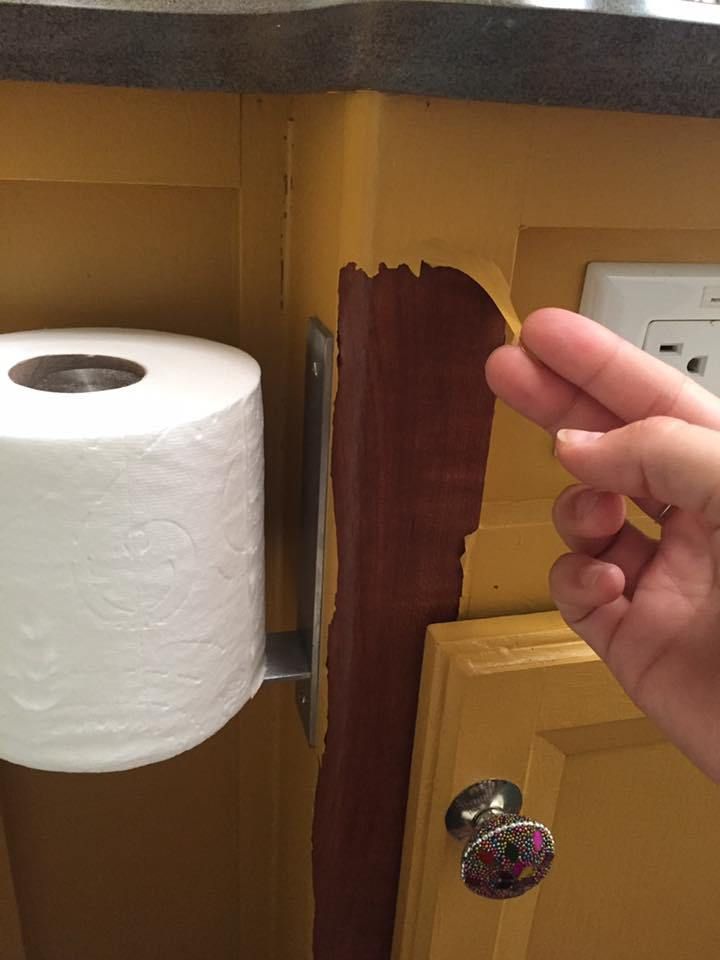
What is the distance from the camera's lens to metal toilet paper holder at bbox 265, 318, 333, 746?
17.6 inches

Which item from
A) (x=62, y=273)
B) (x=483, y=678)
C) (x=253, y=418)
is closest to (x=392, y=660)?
(x=483, y=678)

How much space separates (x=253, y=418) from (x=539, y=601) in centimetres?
20

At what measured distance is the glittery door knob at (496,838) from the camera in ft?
1.57

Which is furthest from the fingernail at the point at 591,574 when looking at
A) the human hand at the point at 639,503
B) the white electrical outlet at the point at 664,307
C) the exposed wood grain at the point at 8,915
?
the exposed wood grain at the point at 8,915

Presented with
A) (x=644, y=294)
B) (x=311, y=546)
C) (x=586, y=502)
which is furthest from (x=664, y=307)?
(x=311, y=546)

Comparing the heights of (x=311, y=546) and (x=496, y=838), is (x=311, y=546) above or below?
above

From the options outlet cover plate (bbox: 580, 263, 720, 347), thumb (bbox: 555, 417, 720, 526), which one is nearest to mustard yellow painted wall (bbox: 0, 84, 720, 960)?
outlet cover plate (bbox: 580, 263, 720, 347)

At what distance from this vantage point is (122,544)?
0.36m

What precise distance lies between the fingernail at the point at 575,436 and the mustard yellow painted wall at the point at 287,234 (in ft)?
0.31

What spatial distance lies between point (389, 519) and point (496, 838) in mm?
192

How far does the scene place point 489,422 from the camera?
43 cm

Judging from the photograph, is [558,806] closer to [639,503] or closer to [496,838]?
[496,838]

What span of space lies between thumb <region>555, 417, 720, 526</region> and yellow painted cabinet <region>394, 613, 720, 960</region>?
0.53ft

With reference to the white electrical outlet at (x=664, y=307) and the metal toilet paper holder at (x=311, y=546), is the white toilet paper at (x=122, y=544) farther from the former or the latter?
the white electrical outlet at (x=664, y=307)
